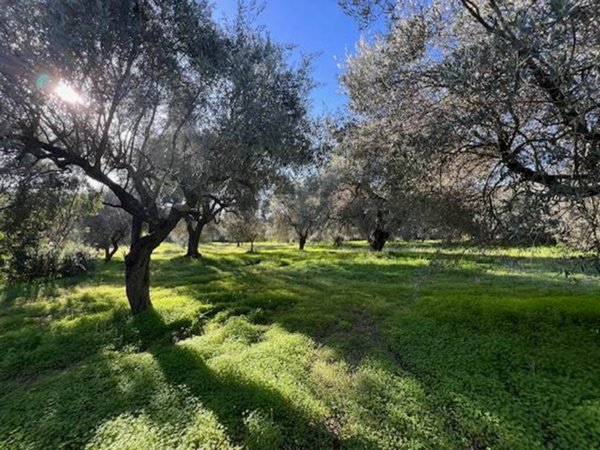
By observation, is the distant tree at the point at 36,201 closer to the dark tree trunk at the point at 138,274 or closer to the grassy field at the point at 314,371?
the grassy field at the point at 314,371

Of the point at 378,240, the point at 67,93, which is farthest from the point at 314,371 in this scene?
the point at 378,240

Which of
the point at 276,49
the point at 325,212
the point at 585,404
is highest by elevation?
the point at 276,49

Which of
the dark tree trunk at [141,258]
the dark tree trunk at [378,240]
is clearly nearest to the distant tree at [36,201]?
the dark tree trunk at [141,258]

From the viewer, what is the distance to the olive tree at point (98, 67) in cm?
583

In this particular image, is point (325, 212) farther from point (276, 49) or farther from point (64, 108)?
point (64, 108)

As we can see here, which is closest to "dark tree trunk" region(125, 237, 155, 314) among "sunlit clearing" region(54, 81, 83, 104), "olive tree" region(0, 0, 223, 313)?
"olive tree" region(0, 0, 223, 313)

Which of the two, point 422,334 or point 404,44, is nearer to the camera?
point 404,44

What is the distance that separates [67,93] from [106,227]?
91.8 feet

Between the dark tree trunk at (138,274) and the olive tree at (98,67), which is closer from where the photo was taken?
the olive tree at (98,67)

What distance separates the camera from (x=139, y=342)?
8352 mm

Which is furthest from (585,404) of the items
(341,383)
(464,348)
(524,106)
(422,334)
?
(524,106)

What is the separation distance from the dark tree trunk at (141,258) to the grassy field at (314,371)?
58 centimetres

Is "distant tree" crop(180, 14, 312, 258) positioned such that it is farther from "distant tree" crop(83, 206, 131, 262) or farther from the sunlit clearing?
"distant tree" crop(83, 206, 131, 262)

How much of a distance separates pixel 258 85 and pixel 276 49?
4.38 feet
